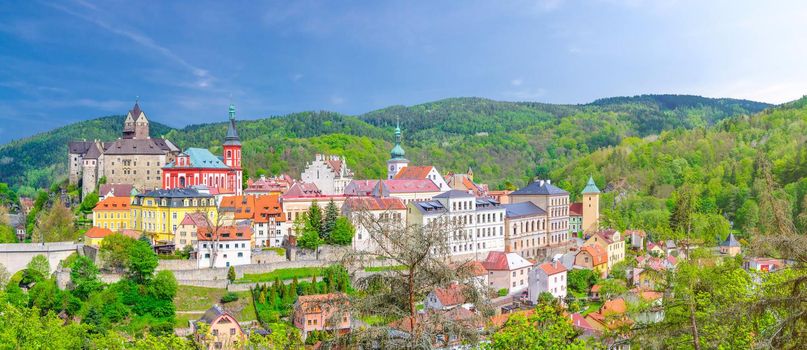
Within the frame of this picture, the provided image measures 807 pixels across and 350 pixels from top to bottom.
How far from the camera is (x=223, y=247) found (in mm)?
53625

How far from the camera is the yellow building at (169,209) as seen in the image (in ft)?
187

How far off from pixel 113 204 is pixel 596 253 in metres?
40.0

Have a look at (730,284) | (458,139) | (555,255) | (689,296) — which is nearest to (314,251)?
(555,255)

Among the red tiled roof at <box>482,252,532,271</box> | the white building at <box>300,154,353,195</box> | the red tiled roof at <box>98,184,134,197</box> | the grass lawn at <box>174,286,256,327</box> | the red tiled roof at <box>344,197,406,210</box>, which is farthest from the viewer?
the white building at <box>300,154,353,195</box>

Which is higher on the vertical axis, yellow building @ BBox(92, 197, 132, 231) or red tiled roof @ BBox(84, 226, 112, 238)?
yellow building @ BBox(92, 197, 132, 231)

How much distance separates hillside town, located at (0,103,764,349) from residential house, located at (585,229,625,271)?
19 centimetres

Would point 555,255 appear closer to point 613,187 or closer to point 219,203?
point 219,203

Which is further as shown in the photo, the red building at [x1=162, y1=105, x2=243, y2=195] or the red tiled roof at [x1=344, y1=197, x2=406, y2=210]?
the red building at [x1=162, y1=105, x2=243, y2=195]

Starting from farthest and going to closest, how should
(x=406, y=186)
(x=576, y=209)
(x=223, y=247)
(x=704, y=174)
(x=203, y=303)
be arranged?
→ (x=704, y=174) < (x=576, y=209) < (x=406, y=186) < (x=223, y=247) < (x=203, y=303)

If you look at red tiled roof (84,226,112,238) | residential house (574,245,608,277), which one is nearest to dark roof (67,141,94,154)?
red tiled roof (84,226,112,238)

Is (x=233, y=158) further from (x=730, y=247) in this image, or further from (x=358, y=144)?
(x=358, y=144)

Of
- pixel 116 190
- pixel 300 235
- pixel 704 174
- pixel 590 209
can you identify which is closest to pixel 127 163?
pixel 116 190

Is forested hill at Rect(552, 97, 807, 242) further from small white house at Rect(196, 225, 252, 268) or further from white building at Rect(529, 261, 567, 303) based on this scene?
small white house at Rect(196, 225, 252, 268)

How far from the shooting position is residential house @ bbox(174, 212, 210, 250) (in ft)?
181
